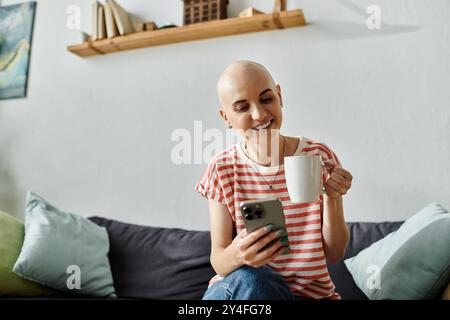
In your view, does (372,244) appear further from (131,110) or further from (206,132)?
(131,110)

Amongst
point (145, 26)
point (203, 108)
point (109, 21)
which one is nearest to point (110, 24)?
point (109, 21)

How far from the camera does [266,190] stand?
1203mm

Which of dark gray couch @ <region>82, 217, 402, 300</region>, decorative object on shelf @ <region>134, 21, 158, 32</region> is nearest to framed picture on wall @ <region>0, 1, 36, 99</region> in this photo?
decorative object on shelf @ <region>134, 21, 158, 32</region>

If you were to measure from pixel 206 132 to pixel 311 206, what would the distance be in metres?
A: 1.16

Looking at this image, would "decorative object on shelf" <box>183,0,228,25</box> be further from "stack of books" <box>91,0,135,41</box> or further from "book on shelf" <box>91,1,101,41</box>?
"book on shelf" <box>91,1,101,41</box>

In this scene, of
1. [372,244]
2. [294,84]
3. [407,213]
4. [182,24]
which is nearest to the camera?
[372,244]

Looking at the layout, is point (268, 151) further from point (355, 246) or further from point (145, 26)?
point (145, 26)

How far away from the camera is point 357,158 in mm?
2055

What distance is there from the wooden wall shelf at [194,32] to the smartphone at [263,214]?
1.35 metres

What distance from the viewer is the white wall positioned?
199 cm

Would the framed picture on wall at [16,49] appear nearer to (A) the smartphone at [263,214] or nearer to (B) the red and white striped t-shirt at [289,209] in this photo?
(B) the red and white striped t-shirt at [289,209]

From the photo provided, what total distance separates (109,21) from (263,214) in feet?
5.97

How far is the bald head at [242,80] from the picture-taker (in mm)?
1146
